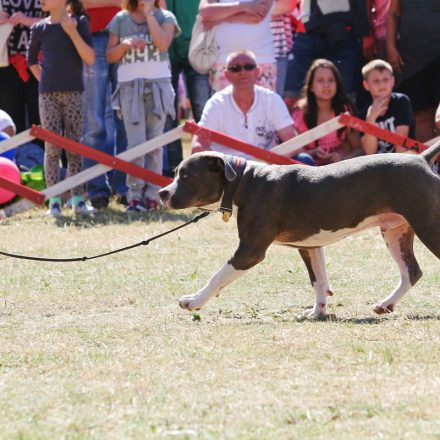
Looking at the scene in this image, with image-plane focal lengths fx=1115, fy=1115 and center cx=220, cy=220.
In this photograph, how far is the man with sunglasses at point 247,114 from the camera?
11.0 meters

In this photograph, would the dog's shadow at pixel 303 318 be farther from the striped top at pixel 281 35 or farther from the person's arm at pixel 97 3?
the person's arm at pixel 97 3

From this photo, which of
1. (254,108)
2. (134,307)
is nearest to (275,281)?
(134,307)

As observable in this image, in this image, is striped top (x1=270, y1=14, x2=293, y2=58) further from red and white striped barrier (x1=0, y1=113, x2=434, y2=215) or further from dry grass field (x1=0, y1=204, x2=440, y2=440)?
dry grass field (x1=0, y1=204, x2=440, y2=440)

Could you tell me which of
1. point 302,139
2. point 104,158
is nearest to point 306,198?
point 302,139

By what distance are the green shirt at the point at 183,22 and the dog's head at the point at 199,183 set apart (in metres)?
5.86

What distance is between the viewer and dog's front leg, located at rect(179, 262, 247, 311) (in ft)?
21.9

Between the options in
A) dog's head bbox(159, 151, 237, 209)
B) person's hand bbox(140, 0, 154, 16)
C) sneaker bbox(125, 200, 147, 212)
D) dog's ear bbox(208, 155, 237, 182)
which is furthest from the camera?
sneaker bbox(125, 200, 147, 212)

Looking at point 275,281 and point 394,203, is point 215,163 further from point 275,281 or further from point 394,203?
point 275,281

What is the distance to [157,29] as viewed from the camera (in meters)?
11.3

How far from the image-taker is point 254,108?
11039 millimetres

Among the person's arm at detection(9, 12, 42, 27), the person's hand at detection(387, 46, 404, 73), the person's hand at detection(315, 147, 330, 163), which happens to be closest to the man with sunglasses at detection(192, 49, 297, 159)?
the person's hand at detection(315, 147, 330, 163)

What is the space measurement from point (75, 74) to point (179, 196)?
4836 millimetres

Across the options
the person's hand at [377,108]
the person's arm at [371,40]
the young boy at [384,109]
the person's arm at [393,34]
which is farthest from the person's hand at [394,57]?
the person's hand at [377,108]

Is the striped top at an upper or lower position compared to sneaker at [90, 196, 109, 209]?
upper
